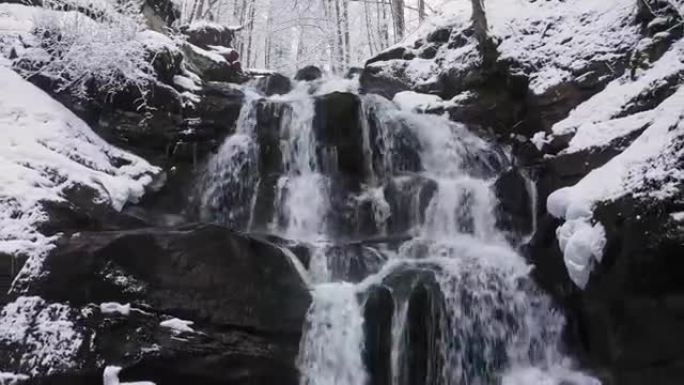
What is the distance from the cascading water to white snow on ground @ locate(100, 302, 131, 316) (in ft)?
7.38

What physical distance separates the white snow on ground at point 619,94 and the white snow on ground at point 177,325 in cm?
691

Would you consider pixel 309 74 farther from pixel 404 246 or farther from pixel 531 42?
pixel 404 246

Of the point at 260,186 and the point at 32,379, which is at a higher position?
the point at 260,186

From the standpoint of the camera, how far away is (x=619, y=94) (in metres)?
10.3

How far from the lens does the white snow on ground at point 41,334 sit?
21.8 ft

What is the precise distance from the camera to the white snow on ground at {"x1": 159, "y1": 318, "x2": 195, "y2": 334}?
280 inches

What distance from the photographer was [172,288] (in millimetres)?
7316

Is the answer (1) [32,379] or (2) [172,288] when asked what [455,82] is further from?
(1) [32,379]

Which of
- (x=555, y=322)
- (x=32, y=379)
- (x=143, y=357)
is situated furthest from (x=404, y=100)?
(x=32, y=379)

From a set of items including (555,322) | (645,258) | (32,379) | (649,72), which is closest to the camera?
(32,379)

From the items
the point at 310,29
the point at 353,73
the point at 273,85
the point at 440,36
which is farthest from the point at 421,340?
the point at 310,29

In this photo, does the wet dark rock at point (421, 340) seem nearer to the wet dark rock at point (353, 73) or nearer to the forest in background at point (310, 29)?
the wet dark rock at point (353, 73)

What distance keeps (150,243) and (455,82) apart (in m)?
8.75

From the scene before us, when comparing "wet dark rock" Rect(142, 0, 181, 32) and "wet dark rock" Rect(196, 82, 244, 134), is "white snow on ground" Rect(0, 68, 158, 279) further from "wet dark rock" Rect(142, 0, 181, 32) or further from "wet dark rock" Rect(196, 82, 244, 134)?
"wet dark rock" Rect(142, 0, 181, 32)
